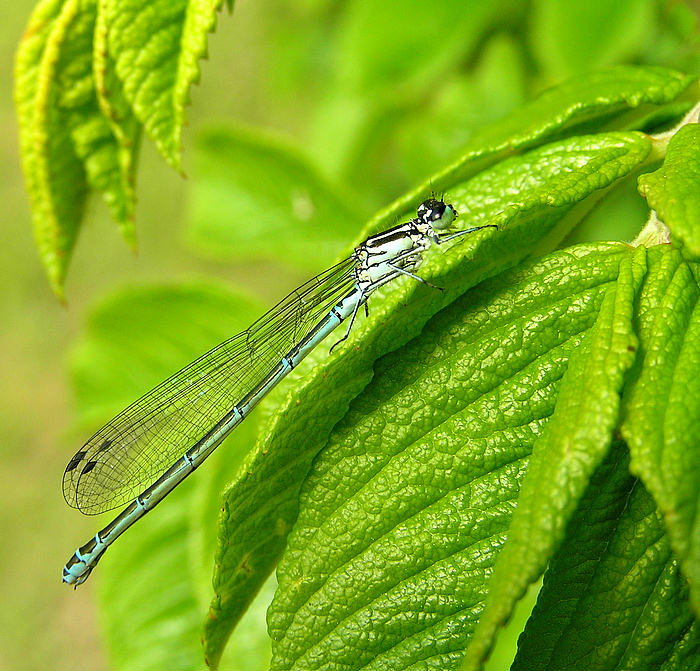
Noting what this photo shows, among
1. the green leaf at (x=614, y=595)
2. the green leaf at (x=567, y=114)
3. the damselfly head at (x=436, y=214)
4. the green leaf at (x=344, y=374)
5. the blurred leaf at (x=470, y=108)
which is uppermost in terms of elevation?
the blurred leaf at (x=470, y=108)

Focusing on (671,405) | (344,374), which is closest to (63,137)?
(344,374)

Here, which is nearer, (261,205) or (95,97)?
(95,97)

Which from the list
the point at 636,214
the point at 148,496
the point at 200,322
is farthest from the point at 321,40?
the point at 148,496

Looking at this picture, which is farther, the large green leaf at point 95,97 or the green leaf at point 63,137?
the green leaf at point 63,137

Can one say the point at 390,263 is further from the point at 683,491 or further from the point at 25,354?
the point at 25,354

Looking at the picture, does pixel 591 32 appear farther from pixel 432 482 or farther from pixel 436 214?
pixel 432 482

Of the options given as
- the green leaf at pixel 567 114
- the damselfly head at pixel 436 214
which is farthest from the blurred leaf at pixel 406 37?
the green leaf at pixel 567 114

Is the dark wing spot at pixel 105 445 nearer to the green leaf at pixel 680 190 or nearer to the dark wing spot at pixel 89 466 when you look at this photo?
the dark wing spot at pixel 89 466
